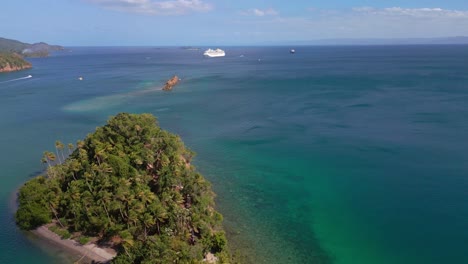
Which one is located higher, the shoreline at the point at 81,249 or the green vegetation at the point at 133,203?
the green vegetation at the point at 133,203

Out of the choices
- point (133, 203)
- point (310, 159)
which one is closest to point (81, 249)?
point (133, 203)

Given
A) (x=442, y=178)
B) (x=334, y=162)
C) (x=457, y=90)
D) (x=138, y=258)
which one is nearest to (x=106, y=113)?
(x=334, y=162)

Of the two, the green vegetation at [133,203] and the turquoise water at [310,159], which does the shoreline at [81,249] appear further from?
the turquoise water at [310,159]

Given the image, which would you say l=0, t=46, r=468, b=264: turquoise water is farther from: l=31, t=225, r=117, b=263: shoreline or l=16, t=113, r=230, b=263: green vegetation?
l=16, t=113, r=230, b=263: green vegetation

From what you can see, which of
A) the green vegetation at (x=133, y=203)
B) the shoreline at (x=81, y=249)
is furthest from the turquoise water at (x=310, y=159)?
the green vegetation at (x=133, y=203)

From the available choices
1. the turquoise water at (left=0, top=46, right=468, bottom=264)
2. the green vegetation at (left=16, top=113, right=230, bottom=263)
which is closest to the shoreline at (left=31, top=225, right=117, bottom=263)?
the green vegetation at (left=16, top=113, right=230, bottom=263)

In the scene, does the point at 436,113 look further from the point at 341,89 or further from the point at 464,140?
the point at 341,89

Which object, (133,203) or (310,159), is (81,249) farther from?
(310,159)
